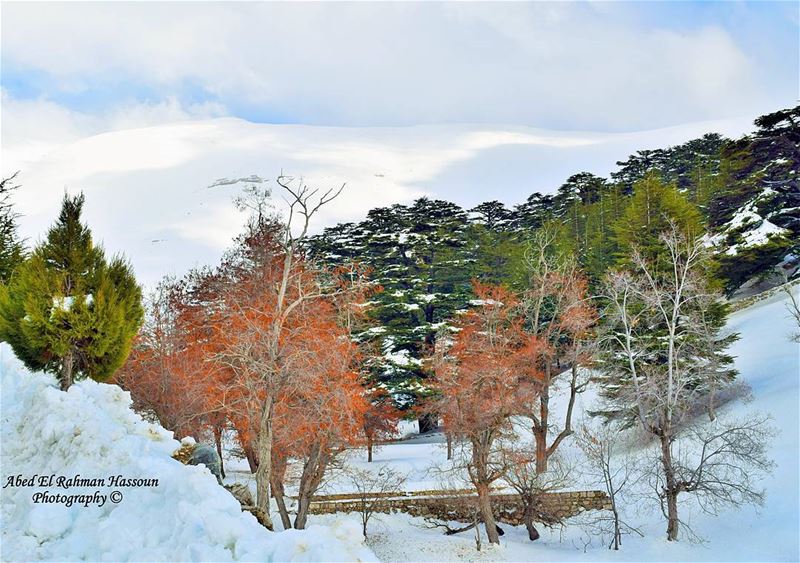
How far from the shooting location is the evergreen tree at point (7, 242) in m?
19.4

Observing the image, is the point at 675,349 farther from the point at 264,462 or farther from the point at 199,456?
the point at 199,456

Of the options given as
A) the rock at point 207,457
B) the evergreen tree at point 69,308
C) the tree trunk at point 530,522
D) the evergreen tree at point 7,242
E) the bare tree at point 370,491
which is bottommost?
the tree trunk at point 530,522

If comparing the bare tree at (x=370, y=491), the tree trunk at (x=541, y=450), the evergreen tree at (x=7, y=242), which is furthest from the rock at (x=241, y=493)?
the tree trunk at (x=541, y=450)

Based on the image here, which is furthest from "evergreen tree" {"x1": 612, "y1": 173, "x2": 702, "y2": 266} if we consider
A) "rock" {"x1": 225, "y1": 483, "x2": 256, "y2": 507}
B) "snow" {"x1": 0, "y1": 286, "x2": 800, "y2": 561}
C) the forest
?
"rock" {"x1": 225, "y1": 483, "x2": 256, "y2": 507}

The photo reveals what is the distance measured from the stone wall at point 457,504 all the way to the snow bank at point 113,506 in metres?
11.8

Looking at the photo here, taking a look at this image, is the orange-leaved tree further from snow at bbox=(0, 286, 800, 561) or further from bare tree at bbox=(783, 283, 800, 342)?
bare tree at bbox=(783, 283, 800, 342)

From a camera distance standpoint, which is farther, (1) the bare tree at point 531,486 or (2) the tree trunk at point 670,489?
(1) the bare tree at point 531,486

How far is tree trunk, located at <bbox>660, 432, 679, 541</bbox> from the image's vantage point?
16.5m

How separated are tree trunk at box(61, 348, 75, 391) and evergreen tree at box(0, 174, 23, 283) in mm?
8269

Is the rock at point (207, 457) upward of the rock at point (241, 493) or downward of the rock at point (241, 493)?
upward

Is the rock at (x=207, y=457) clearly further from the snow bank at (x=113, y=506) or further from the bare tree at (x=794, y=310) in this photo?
the bare tree at (x=794, y=310)

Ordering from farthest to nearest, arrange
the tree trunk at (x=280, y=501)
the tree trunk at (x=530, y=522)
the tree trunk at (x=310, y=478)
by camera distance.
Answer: the tree trunk at (x=530, y=522), the tree trunk at (x=310, y=478), the tree trunk at (x=280, y=501)

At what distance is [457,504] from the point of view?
20.9 m

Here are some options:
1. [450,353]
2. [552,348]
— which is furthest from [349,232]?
[552,348]
